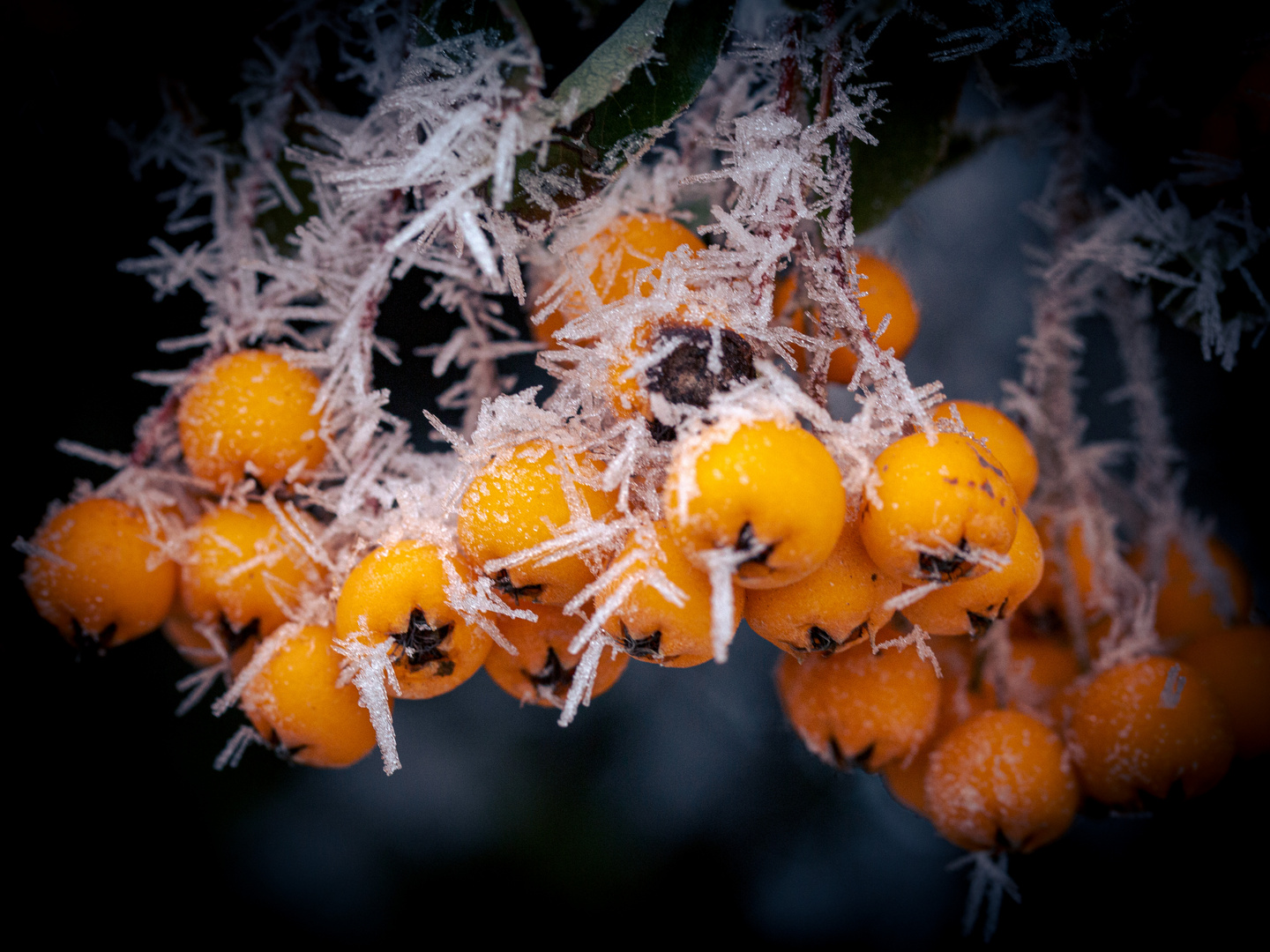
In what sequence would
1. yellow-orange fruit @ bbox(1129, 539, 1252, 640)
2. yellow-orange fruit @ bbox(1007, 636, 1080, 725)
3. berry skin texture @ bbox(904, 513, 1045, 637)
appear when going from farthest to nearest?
1. yellow-orange fruit @ bbox(1129, 539, 1252, 640)
2. yellow-orange fruit @ bbox(1007, 636, 1080, 725)
3. berry skin texture @ bbox(904, 513, 1045, 637)

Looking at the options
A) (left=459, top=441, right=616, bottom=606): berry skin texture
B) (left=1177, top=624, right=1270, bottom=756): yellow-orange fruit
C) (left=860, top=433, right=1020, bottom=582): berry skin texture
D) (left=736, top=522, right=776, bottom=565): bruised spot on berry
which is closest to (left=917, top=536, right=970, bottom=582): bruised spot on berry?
(left=860, top=433, right=1020, bottom=582): berry skin texture

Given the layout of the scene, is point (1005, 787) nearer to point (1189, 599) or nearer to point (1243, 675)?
point (1243, 675)

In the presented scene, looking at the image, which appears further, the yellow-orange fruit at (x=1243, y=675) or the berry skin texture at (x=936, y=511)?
the yellow-orange fruit at (x=1243, y=675)

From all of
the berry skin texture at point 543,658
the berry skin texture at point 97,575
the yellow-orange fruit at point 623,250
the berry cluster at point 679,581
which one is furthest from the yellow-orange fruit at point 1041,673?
the berry skin texture at point 97,575

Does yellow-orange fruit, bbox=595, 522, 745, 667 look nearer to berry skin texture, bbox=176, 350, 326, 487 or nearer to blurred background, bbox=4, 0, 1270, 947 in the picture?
berry skin texture, bbox=176, 350, 326, 487

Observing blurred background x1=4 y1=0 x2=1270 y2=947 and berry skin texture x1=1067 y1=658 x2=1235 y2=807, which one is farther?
blurred background x1=4 y1=0 x2=1270 y2=947

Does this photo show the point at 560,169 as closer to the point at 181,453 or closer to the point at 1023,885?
the point at 181,453

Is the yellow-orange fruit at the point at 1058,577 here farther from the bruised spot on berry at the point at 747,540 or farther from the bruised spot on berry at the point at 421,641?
the bruised spot on berry at the point at 421,641
